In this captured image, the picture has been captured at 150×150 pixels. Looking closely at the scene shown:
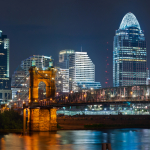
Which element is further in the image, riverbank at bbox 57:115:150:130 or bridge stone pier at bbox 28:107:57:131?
riverbank at bbox 57:115:150:130

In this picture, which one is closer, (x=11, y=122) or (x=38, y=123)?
(x=38, y=123)

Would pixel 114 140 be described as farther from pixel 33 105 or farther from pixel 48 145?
pixel 33 105

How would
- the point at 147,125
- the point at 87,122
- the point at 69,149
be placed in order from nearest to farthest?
the point at 69,149 < the point at 147,125 < the point at 87,122

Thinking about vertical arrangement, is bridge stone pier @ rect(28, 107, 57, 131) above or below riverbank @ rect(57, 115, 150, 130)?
above

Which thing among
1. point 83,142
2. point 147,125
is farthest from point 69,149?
point 147,125

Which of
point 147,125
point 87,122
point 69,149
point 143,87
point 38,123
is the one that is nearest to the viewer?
point 69,149

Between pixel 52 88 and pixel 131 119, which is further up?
→ pixel 52 88

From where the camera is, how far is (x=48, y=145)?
59.8 m

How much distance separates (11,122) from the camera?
8981cm

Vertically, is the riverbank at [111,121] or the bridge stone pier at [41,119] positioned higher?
the bridge stone pier at [41,119]

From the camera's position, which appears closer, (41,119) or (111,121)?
(41,119)

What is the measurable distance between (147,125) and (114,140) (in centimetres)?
4764

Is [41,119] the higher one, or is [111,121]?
[41,119]

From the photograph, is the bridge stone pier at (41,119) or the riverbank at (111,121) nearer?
the bridge stone pier at (41,119)
